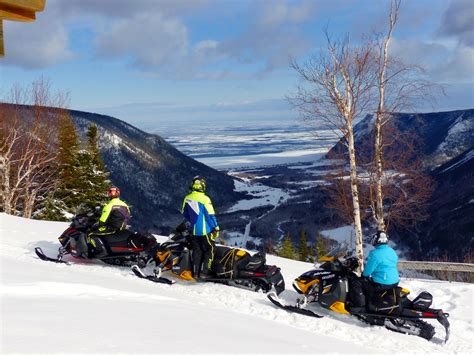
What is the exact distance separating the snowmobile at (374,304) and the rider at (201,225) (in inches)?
55.2

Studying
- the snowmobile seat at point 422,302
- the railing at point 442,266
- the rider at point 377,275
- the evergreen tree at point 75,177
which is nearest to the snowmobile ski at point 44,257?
the rider at point 377,275

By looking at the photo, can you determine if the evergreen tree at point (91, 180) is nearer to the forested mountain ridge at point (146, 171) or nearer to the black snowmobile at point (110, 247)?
the black snowmobile at point (110, 247)

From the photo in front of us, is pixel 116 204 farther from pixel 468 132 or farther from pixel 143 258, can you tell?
pixel 468 132

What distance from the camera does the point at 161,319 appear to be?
17.5 feet

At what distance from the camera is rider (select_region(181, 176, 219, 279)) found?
8.36m

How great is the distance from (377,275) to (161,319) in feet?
12.4

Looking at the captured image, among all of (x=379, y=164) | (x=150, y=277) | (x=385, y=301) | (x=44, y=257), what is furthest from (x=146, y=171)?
(x=385, y=301)

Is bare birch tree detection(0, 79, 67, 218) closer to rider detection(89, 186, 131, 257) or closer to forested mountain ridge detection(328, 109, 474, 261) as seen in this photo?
rider detection(89, 186, 131, 257)

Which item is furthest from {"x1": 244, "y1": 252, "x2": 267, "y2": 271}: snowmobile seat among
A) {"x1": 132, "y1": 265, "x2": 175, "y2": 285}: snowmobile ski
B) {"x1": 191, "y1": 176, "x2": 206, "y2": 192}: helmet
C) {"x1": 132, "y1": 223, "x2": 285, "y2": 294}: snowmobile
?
{"x1": 191, "y1": 176, "x2": 206, "y2": 192}: helmet

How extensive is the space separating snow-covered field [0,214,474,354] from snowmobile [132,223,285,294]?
234 millimetres

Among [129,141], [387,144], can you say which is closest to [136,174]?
[129,141]

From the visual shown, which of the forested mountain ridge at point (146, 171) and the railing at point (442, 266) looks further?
the forested mountain ridge at point (146, 171)

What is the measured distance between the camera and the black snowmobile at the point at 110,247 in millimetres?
9477

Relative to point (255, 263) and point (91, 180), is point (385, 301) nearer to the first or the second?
point (255, 263)
